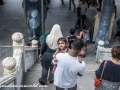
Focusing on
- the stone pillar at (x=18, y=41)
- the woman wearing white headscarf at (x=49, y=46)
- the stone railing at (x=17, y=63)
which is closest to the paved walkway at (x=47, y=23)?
the stone railing at (x=17, y=63)

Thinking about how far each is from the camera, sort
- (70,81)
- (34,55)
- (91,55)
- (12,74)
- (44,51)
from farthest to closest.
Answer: (91,55) → (34,55) → (44,51) → (12,74) → (70,81)

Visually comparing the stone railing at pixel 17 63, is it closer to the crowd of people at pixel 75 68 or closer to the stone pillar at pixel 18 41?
the stone pillar at pixel 18 41

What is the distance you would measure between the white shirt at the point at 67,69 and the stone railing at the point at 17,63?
772 mm

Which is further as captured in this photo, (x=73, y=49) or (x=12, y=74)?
(x=12, y=74)

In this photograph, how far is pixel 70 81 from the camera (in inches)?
142

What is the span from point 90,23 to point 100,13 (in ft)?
6.82

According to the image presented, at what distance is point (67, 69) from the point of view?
340cm

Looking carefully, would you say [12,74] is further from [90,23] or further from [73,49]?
[90,23]

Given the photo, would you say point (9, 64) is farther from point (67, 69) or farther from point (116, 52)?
point (116, 52)

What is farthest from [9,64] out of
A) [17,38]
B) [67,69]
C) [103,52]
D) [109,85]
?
[103,52]

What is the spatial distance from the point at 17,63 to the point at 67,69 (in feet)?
4.63

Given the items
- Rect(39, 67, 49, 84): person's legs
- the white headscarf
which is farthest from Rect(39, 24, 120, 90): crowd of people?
Rect(39, 67, 49, 84): person's legs

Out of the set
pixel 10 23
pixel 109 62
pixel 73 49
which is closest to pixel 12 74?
pixel 73 49

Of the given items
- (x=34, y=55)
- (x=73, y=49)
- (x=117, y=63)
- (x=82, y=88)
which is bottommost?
(x=82, y=88)
